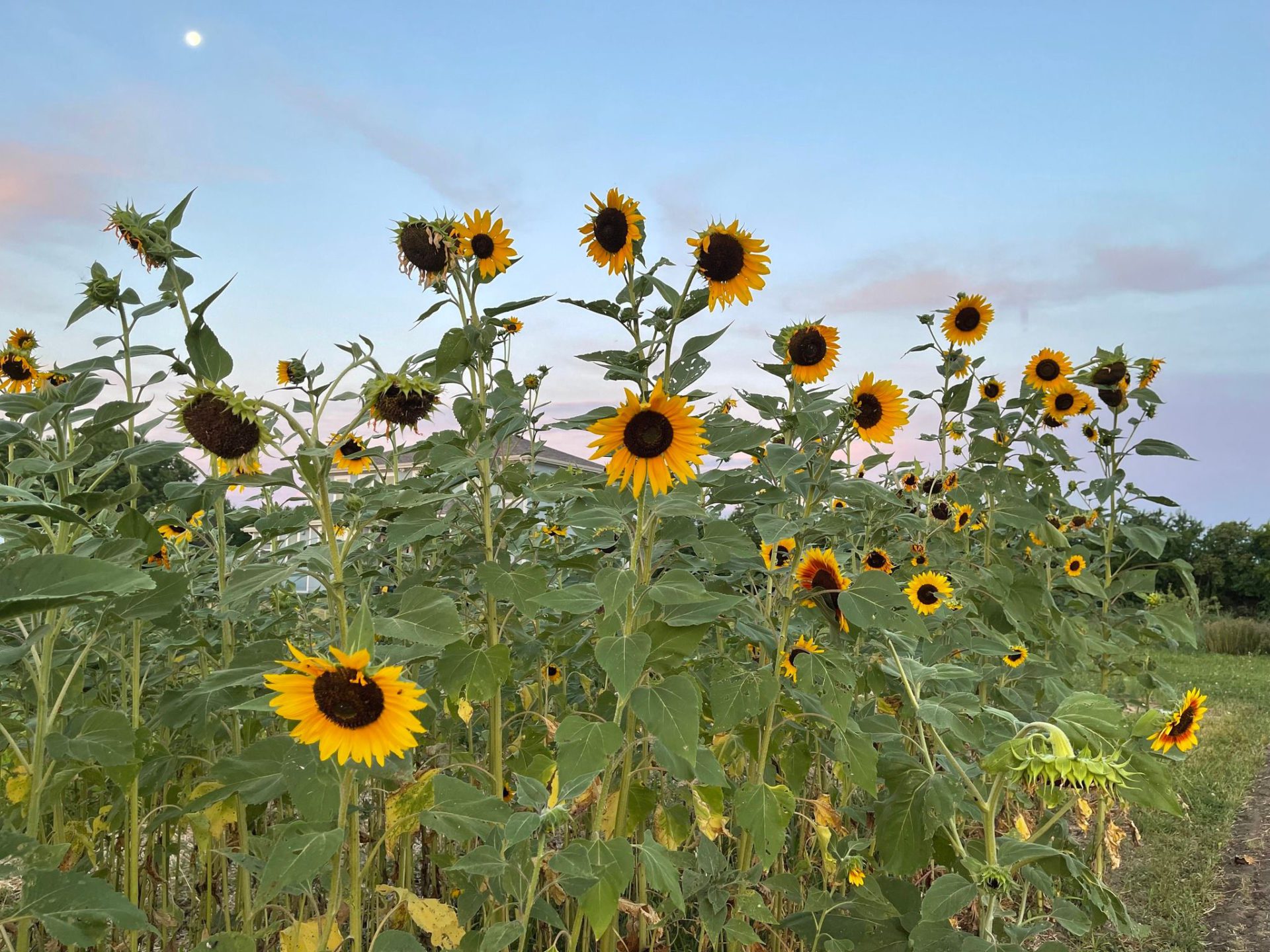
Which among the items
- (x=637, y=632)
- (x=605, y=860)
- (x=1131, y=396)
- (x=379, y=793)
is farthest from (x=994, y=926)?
(x=1131, y=396)

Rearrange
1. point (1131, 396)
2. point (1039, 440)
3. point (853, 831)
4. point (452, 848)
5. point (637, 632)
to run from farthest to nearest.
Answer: point (1131, 396)
point (1039, 440)
point (853, 831)
point (452, 848)
point (637, 632)

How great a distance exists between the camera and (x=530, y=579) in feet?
5.78

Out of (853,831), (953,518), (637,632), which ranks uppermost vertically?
(953,518)

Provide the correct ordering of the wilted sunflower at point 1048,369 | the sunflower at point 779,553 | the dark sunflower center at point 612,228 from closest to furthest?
the dark sunflower center at point 612,228, the sunflower at point 779,553, the wilted sunflower at point 1048,369

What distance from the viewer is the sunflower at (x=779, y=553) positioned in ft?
8.00

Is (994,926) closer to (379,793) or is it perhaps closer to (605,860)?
(605,860)

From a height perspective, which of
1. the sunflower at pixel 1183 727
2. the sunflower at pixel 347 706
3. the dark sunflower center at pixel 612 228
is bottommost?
the sunflower at pixel 1183 727

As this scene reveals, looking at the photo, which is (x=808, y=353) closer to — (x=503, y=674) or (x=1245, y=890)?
(x=503, y=674)

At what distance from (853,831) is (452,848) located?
51.9 inches

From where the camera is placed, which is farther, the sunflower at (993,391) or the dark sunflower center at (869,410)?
the sunflower at (993,391)

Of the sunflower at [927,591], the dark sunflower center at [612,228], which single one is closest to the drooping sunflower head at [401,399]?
the dark sunflower center at [612,228]

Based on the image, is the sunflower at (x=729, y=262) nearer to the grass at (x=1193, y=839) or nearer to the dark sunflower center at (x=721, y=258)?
the dark sunflower center at (x=721, y=258)

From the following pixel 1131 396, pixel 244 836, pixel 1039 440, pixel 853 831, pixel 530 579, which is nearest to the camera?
pixel 530 579

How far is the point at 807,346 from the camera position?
2.46 meters
